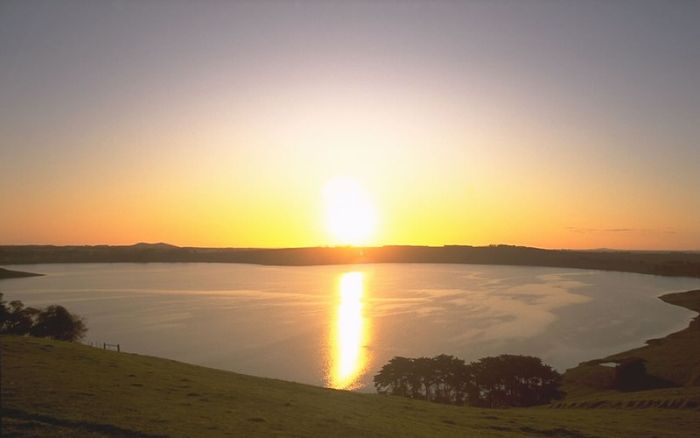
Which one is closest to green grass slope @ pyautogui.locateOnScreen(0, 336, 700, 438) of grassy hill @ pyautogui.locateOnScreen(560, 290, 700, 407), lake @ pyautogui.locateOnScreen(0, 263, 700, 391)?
grassy hill @ pyautogui.locateOnScreen(560, 290, 700, 407)

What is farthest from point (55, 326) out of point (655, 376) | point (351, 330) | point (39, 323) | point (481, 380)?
point (655, 376)

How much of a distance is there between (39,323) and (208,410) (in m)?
70.7

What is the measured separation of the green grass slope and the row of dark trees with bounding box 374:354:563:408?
2716 centimetres

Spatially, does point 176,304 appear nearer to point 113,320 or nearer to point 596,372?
point 113,320

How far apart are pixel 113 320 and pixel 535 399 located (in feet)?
403

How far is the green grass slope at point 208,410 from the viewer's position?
820 inches

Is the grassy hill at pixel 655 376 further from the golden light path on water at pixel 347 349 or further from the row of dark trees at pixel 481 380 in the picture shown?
the golden light path on water at pixel 347 349

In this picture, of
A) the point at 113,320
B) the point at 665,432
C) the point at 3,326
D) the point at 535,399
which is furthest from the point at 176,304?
the point at 665,432

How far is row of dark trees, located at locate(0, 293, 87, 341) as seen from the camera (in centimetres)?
7619

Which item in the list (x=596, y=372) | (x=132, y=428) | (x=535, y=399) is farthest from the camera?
(x=596, y=372)

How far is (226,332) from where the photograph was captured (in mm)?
132000

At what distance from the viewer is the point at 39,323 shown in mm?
81125

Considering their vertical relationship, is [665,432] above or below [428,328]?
above

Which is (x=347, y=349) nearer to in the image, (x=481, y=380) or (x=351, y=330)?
(x=351, y=330)
